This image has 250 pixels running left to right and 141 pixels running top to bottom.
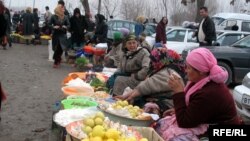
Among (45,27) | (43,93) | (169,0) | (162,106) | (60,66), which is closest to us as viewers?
(162,106)

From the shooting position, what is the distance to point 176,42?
1786cm

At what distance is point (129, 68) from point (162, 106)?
6.50 feet

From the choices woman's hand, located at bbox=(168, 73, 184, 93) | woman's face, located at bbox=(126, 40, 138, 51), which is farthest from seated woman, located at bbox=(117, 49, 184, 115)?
woman's face, located at bbox=(126, 40, 138, 51)

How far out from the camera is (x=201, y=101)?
4000 mm

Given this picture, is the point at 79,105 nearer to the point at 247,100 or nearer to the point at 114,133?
the point at 114,133

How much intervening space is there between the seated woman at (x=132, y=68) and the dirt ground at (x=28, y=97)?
1.29 metres

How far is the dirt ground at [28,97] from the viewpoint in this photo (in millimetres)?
6689

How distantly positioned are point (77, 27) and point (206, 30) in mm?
4592

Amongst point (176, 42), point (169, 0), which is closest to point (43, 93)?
point (176, 42)

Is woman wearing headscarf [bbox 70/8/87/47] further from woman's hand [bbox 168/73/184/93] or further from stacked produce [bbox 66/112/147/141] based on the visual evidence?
stacked produce [bbox 66/112/147/141]

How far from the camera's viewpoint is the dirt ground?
6689 mm

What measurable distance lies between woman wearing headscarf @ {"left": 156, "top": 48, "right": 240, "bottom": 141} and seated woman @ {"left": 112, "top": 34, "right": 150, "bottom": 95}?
260cm

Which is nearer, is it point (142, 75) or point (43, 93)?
point (142, 75)

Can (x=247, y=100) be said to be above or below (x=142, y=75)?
below
